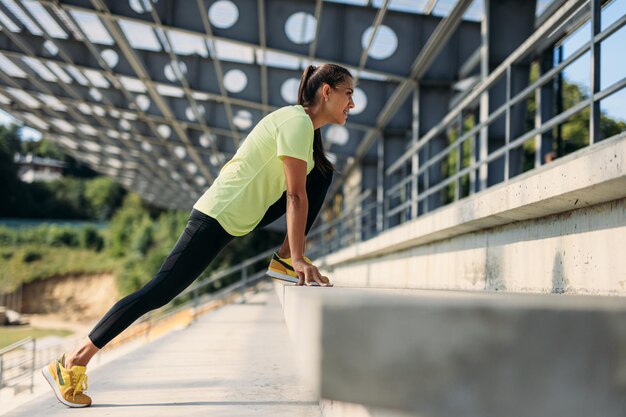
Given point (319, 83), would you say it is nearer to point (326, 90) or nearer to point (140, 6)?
point (326, 90)

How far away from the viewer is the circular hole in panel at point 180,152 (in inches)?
945

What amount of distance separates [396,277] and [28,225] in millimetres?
76743

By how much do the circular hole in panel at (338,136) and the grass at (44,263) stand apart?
50.6 meters

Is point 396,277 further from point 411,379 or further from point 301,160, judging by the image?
point 411,379

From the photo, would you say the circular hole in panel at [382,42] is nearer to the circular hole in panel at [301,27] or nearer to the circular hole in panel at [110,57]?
the circular hole in panel at [301,27]

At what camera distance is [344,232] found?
57.0 feet

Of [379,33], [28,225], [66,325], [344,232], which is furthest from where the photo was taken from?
[28,225]

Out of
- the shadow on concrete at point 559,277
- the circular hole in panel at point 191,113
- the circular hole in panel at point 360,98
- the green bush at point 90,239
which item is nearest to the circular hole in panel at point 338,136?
the circular hole in panel at point 191,113

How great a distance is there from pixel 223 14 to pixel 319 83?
26.5ft

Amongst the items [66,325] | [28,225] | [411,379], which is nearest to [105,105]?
[411,379]

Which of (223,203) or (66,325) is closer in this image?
(223,203)

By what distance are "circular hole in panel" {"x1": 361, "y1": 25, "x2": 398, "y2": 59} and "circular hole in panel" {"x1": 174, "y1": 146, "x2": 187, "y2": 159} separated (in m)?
13.8

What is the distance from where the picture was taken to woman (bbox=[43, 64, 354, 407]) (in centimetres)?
286

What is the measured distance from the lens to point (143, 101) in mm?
18031
